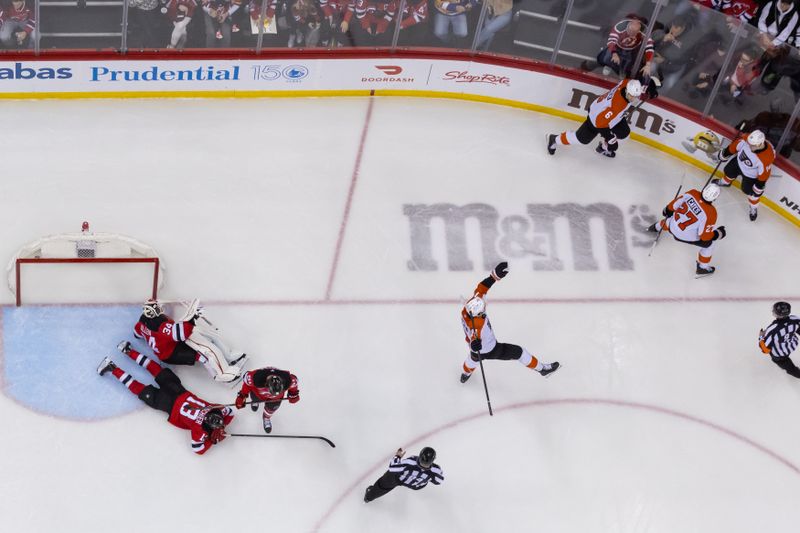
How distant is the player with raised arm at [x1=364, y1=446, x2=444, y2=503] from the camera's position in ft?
26.8

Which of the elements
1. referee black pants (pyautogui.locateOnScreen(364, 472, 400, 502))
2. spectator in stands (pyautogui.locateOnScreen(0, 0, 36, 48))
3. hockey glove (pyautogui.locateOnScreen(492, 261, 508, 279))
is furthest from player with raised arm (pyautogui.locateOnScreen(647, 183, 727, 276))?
spectator in stands (pyautogui.locateOnScreen(0, 0, 36, 48))

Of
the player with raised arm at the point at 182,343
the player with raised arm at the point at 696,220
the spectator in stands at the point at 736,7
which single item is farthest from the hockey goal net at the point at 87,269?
the spectator in stands at the point at 736,7

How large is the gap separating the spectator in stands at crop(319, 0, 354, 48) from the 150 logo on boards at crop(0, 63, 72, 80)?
6.30ft

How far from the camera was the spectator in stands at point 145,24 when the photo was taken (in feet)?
32.1

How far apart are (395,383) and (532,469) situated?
1.10 metres

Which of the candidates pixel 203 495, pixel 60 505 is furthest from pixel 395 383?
pixel 60 505

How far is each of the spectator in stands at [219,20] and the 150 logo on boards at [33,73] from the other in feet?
3.54

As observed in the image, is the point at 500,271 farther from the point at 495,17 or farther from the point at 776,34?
the point at 776,34

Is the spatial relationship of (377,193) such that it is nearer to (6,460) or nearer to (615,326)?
(615,326)

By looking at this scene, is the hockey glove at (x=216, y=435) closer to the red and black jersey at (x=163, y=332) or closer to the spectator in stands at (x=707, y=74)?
the red and black jersey at (x=163, y=332)

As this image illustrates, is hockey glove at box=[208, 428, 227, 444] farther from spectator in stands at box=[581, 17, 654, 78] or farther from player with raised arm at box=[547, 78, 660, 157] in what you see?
spectator in stands at box=[581, 17, 654, 78]

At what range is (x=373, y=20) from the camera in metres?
10.2

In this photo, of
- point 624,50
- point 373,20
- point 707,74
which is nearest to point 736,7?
point 707,74

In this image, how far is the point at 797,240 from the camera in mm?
10258
